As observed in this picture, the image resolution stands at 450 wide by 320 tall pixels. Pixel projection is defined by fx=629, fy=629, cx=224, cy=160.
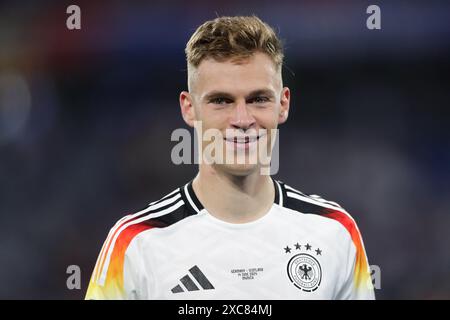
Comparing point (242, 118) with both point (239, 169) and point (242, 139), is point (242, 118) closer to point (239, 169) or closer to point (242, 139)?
point (242, 139)

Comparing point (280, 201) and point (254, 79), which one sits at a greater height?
point (254, 79)

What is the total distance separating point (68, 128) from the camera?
7828 mm

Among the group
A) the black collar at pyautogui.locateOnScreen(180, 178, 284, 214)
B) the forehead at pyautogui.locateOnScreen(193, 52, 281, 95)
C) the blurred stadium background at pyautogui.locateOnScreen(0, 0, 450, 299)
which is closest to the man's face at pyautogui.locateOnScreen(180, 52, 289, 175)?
the forehead at pyautogui.locateOnScreen(193, 52, 281, 95)

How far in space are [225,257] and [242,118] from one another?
81cm

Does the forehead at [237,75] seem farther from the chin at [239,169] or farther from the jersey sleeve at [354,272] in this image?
the jersey sleeve at [354,272]

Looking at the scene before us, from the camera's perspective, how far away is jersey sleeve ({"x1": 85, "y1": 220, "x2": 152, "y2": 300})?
3.52 meters

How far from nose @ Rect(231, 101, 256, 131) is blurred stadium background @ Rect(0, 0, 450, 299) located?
13.6 ft

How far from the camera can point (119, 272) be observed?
139 inches

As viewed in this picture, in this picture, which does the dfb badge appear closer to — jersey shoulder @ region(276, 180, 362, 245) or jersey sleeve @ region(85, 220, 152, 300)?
jersey shoulder @ region(276, 180, 362, 245)

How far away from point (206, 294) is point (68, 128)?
4841 millimetres

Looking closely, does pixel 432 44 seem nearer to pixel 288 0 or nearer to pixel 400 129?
pixel 400 129

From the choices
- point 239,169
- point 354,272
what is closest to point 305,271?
point 354,272
